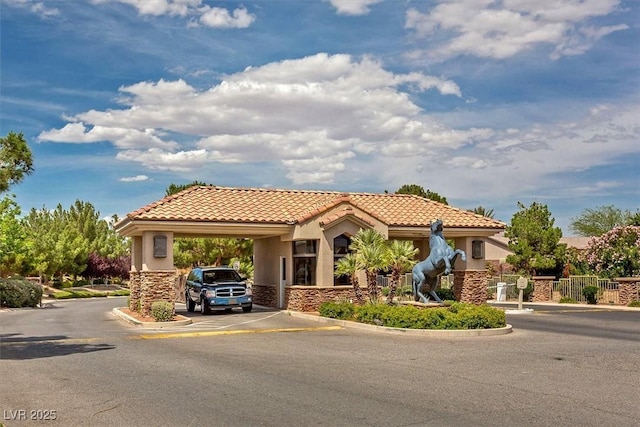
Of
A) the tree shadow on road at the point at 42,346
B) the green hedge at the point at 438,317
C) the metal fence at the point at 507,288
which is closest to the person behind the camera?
the tree shadow on road at the point at 42,346

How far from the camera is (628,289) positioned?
1331 inches

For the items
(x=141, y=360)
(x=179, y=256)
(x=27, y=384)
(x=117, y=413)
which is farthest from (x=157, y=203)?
(x=179, y=256)

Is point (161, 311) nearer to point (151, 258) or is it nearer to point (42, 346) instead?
point (151, 258)

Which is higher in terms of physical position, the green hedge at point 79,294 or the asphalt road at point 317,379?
the asphalt road at point 317,379

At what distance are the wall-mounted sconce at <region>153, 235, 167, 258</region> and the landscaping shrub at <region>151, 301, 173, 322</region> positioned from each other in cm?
245

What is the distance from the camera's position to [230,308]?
91.1ft

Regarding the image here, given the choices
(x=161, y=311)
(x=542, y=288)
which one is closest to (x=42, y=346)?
(x=161, y=311)

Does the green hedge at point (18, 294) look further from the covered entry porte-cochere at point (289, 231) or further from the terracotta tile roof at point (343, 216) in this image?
the terracotta tile roof at point (343, 216)

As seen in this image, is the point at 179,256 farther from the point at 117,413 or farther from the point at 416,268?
the point at 117,413

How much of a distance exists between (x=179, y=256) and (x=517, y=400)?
47138mm

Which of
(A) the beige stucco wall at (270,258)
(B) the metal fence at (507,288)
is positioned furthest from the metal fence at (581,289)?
(A) the beige stucco wall at (270,258)

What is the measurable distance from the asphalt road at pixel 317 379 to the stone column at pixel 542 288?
1794 centimetres

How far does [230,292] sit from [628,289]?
20.2 metres

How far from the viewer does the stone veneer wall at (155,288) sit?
24.8m
